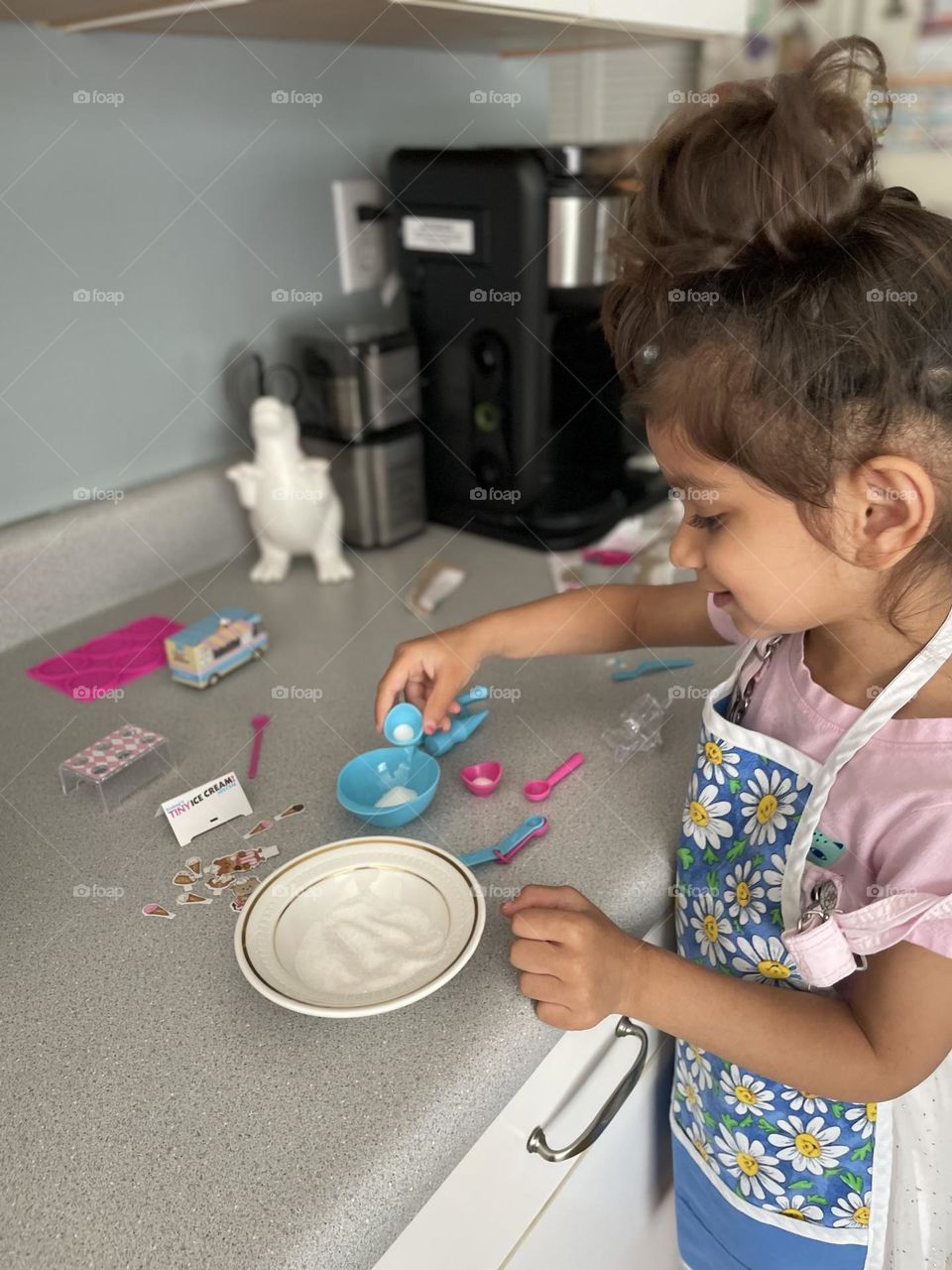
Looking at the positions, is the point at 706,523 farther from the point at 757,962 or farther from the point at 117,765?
the point at 117,765

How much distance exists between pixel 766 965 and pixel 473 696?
1.08 ft

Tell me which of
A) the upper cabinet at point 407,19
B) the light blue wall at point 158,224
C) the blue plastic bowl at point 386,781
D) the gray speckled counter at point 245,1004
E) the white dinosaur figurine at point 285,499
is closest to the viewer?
the gray speckled counter at point 245,1004

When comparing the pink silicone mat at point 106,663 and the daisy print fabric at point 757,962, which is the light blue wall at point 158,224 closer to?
the pink silicone mat at point 106,663

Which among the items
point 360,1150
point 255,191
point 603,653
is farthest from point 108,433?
point 360,1150

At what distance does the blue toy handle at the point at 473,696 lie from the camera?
85cm

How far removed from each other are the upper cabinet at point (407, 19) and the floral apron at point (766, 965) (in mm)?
603

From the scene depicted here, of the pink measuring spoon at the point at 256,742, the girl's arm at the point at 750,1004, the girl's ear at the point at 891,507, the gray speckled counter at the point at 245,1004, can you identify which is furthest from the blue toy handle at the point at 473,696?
the girl's ear at the point at 891,507

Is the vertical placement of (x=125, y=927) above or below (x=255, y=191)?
below

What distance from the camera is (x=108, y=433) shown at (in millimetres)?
1052

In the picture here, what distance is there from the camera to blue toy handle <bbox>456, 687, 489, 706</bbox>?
849mm

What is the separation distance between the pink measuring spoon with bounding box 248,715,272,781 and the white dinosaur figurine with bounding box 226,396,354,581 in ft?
0.94

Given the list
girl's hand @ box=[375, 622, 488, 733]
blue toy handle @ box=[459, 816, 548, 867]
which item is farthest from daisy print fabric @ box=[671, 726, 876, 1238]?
girl's hand @ box=[375, 622, 488, 733]

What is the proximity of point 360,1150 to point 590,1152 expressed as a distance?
0.27 meters

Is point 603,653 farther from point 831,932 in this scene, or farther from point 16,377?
point 16,377
